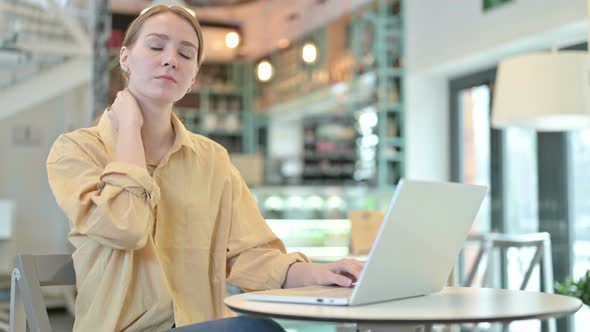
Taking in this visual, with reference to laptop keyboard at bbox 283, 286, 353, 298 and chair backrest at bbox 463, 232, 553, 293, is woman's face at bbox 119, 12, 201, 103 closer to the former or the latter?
laptop keyboard at bbox 283, 286, 353, 298

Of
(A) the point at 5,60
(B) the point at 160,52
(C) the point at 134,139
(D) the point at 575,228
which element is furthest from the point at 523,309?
(A) the point at 5,60

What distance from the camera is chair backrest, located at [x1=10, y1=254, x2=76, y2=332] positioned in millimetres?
1404

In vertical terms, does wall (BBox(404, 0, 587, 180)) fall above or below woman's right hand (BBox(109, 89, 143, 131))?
above

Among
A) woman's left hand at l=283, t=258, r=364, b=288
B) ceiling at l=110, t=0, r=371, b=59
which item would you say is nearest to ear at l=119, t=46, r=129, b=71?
woman's left hand at l=283, t=258, r=364, b=288

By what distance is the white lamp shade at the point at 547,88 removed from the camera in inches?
146

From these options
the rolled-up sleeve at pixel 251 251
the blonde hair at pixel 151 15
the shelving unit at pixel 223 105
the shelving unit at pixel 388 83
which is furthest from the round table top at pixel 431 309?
the shelving unit at pixel 223 105

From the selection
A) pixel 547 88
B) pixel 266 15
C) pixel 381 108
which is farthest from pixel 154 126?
pixel 266 15

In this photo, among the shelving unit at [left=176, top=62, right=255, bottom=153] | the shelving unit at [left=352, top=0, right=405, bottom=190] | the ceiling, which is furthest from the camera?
the shelving unit at [left=176, top=62, right=255, bottom=153]

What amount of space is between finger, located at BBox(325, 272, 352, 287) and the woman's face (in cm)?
52

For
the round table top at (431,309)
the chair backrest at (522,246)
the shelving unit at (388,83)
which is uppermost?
the shelving unit at (388,83)

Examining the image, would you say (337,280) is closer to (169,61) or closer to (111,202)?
(111,202)

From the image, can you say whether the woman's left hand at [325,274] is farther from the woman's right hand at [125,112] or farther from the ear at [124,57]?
the ear at [124,57]

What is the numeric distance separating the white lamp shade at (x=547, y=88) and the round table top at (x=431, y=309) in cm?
261

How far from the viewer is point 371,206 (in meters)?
7.62
